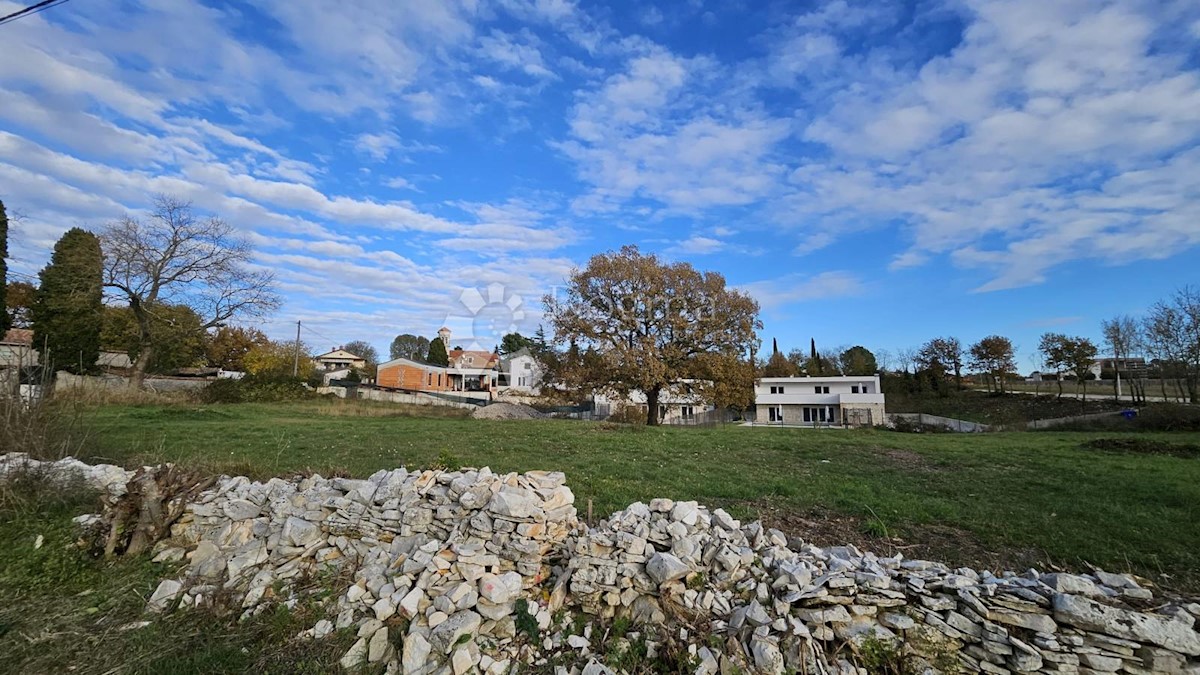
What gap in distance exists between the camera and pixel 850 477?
950 centimetres

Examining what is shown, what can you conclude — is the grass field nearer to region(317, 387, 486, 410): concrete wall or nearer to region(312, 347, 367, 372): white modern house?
region(317, 387, 486, 410): concrete wall

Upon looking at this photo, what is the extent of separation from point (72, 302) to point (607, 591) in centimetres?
3511

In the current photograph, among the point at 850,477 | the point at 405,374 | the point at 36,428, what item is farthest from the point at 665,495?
the point at 405,374

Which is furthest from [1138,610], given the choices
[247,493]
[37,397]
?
[37,397]

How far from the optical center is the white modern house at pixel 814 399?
1559 inches

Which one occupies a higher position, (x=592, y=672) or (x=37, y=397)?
(x=37, y=397)

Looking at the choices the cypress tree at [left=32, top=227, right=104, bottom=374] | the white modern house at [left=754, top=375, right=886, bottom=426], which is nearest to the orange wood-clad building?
the cypress tree at [left=32, top=227, right=104, bottom=374]

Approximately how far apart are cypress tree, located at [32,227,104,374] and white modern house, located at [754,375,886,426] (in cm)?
4134

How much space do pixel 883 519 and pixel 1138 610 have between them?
9.64 ft

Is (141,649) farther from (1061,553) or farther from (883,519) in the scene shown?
(1061,553)

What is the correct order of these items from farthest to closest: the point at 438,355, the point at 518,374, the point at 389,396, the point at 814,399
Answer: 1. the point at 438,355
2. the point at 518,374
3. the point at 814,399
4. the point at 389,396

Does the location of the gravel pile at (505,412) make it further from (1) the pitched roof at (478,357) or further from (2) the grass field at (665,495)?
(1) the pitched roof at (478,357)

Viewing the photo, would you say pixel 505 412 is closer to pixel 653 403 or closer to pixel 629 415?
pixel 629 415

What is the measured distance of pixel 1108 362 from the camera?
185ft
